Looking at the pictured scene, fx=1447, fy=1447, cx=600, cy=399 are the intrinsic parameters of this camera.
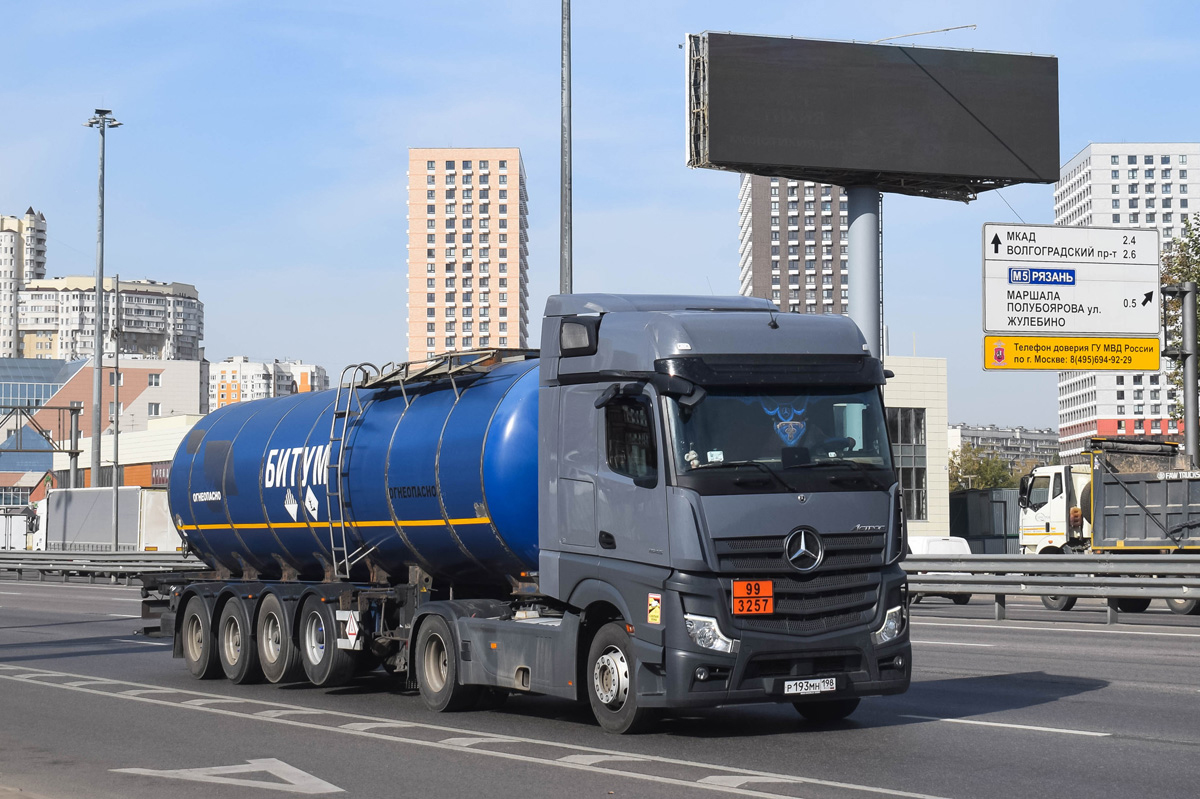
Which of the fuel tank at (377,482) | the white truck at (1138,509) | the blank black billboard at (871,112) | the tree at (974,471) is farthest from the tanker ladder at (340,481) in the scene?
the tree at (974,471)

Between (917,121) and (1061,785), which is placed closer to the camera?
(1061,785)

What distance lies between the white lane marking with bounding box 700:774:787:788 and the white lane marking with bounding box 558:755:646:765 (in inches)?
33.2

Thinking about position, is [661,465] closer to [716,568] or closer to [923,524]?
[716,568]

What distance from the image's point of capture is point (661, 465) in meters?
10.1

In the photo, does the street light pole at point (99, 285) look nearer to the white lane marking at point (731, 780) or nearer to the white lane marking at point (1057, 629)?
the white lane marking at point (1057, 629)

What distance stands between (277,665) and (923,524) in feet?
223

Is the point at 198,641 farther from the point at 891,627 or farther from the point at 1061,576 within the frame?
the point at 1061,576

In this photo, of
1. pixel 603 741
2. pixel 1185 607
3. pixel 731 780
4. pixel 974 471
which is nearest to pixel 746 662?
pixel 603 741

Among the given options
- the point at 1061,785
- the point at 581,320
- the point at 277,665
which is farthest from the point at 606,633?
the point at 277,665

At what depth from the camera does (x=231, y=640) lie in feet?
52.6

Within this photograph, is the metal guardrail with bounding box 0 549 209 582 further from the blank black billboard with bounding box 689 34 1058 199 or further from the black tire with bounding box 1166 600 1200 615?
the black tire with bounding box 1166 600 1200 615

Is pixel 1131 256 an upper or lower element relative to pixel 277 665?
upper

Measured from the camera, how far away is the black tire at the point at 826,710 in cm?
1124

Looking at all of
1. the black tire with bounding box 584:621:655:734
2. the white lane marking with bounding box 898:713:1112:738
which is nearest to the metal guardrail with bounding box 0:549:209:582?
the black tire with bounding box 584:621:655:734
